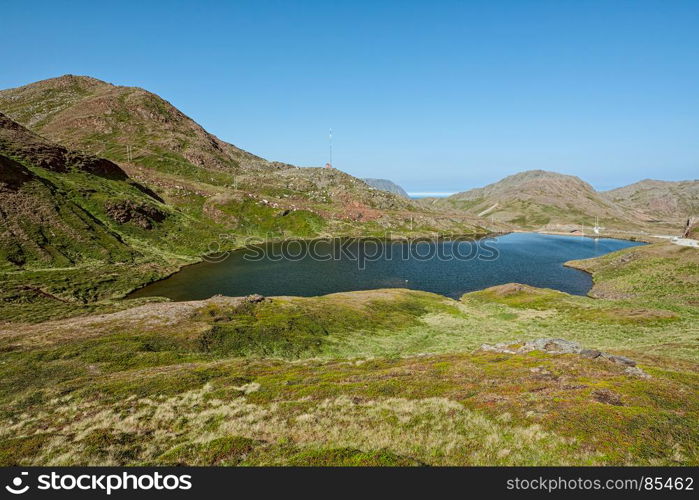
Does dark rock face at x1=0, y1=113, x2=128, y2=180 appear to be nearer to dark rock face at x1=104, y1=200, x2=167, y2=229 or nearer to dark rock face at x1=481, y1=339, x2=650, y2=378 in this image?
dark rock face at x1=104, y1=200, x2=167, y2=229

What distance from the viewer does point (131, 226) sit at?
481ft

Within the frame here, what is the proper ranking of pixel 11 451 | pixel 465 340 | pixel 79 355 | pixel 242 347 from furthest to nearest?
pixel 465 340 → pixel 242 347 → pixel 79 355 → pixel 11 451

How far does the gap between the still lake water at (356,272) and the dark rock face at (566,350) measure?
59.6 meters

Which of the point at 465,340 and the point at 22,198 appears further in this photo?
the point at 22,198

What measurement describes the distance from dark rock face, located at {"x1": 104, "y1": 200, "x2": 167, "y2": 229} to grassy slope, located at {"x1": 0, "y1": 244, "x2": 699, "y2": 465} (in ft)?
356

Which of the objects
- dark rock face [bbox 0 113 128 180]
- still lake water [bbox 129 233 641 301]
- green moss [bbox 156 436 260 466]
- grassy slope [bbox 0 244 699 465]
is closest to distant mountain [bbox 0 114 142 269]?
dark rock face [bbox 0 113 128 180]

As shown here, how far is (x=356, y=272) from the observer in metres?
129

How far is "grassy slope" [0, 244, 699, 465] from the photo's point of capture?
1736cm
